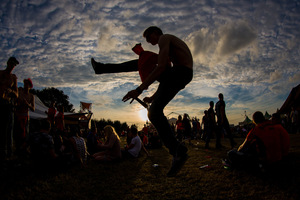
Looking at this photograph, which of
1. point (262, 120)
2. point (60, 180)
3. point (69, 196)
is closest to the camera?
point (69, 196)

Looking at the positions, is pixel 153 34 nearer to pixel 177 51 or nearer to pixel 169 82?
pixel 177 51

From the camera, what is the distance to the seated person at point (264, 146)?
3.60 metres

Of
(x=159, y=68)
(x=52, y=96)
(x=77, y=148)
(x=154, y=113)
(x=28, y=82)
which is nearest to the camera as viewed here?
(x=159, y=68)

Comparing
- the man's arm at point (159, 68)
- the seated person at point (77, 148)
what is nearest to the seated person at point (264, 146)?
the man's arm at point (159, 68)

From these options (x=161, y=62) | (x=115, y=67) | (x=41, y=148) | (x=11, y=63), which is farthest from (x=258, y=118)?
(x=11, y=63)

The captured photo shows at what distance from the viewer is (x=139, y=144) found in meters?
Result: 7.30

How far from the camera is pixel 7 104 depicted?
4070 millimetres

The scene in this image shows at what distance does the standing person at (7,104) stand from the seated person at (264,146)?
224 inches

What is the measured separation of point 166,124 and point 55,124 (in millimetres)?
7895

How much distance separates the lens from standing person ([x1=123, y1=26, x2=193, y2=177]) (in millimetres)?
2322

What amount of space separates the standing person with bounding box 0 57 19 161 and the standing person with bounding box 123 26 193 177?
357 centimetres

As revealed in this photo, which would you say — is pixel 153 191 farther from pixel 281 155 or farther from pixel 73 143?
pixel 73 143

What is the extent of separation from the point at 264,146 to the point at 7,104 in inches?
248

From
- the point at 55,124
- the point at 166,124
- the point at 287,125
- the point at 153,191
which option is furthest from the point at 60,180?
the point at 287,125
